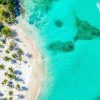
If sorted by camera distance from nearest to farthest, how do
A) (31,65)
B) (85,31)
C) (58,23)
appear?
(31,65), (58,23), (85,31)

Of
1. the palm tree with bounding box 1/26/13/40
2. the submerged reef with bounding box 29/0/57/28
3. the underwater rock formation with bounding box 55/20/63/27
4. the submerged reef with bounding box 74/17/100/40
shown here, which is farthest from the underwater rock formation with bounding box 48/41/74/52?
the palm tree with bounding box 1/26/13/40

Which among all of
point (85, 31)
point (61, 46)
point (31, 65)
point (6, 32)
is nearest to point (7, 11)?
point (6, 32)

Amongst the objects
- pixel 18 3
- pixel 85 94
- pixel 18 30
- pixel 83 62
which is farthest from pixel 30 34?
pixel 85 94

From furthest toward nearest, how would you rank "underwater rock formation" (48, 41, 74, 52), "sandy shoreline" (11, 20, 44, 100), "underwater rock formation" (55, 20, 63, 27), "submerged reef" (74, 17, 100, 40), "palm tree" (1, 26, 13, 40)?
"submerged reef" (74, 17, 100, 40), "underwater rock formation" (55, 20, 63, 27), "underwater rock formation" (48, 41, 74, 52), "palm tree" (1, 26, 13, 40), "sandy shoreline" (11, 20, 44, 100)

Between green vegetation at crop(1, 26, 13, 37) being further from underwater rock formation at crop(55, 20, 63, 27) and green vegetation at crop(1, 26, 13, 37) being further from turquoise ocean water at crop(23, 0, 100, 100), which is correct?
underwater rock formation at crop(55, 20, 63, 27)

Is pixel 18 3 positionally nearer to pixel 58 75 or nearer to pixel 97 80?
pixel 58 75

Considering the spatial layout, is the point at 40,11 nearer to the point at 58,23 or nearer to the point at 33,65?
the point at 58,23

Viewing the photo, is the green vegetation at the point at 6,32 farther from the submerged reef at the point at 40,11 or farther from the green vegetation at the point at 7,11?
the submerged reef at the point at 40,11
